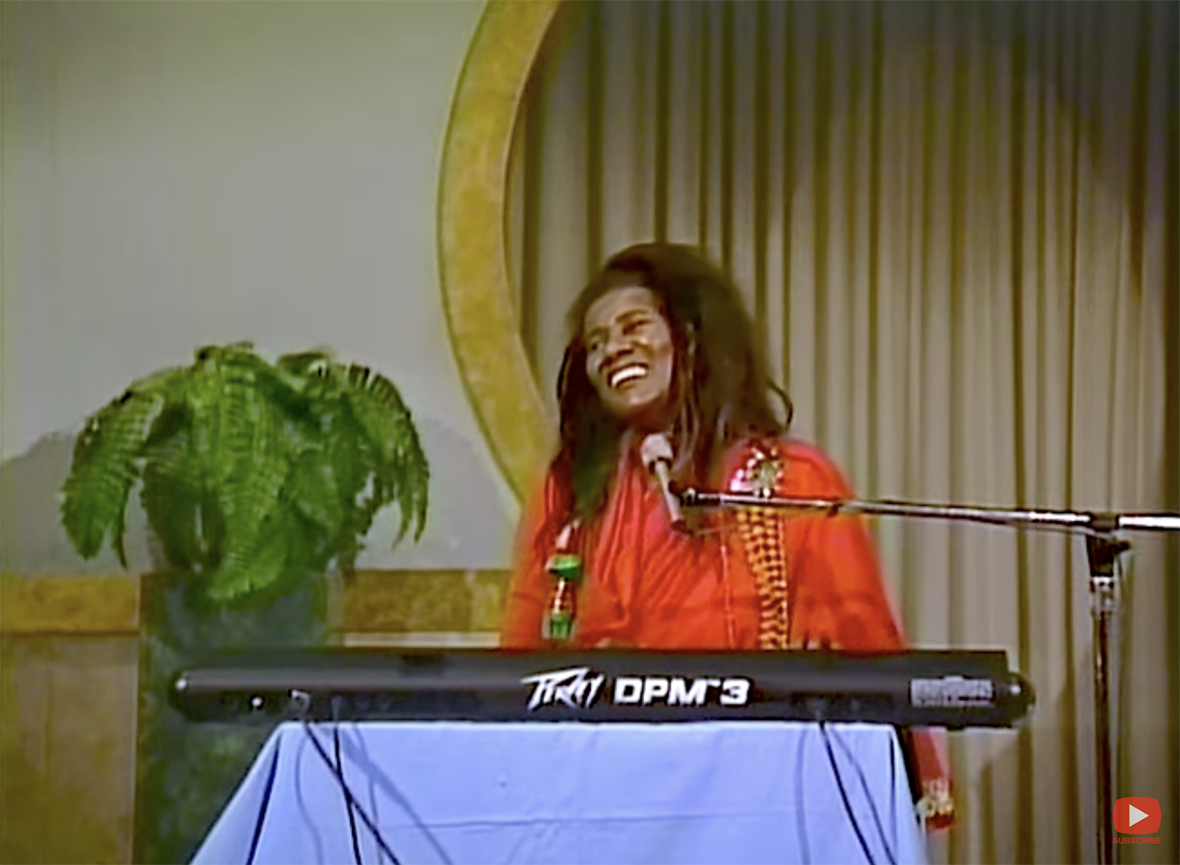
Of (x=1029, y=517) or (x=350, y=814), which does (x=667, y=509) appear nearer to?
(x=1029, y=517)

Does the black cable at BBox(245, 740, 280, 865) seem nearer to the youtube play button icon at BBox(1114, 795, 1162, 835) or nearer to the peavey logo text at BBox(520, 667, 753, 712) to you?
the peavey logo text at BBox(520, 667, 753, 712)

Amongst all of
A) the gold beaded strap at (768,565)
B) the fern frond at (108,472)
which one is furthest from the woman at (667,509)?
the fern frond at (108,472)

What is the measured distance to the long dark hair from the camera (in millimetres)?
2420

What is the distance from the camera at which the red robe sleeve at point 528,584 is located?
2.45 metres

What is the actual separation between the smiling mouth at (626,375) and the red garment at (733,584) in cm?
11

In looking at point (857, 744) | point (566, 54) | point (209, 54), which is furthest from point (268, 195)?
point (857, 744)

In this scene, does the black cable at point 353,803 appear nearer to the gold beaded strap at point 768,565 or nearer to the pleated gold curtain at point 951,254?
the gold beaded strap at point 768,565

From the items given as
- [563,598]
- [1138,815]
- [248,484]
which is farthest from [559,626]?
[1138,815]

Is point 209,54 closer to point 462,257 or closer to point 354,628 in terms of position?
point 462,257

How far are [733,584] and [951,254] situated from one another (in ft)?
2.03

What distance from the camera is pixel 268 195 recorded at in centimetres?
262

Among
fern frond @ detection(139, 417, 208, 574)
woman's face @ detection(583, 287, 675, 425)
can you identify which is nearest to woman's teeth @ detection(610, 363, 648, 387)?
woman's face @ detection(583, 287, 675, 425)

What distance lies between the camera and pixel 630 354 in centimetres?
247

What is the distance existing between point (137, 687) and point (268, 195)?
2.54ft
